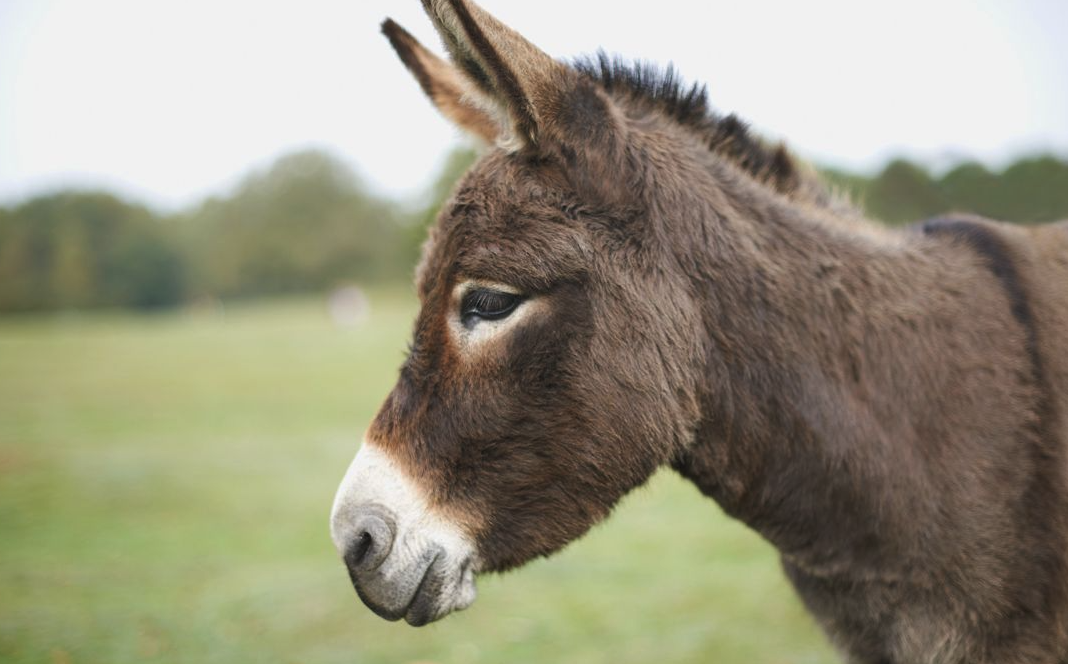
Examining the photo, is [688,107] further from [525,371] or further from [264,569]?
[264,569]

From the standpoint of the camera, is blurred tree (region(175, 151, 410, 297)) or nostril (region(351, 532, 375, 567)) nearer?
nostril (region(351, 532, 375, 567))

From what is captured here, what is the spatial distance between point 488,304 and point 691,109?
116cm

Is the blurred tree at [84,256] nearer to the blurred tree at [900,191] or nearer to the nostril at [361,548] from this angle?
the blurred tree at [900,191]

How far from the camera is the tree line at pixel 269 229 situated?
4.96m

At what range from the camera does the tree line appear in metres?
4.96

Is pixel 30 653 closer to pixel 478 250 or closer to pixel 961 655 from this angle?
pixel 478 250

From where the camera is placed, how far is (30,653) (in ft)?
15.9

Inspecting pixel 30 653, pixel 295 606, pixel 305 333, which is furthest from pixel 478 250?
pixel 305 333

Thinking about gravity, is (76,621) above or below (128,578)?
above

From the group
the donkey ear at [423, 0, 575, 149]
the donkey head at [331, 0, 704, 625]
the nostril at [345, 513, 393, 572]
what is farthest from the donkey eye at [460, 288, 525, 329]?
the nostril at [345, 513, 393, 572]

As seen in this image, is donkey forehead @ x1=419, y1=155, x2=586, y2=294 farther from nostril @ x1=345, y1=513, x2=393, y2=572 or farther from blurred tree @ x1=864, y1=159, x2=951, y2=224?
blurred tree @ x1=864, y1=159, x2=951, y2=224

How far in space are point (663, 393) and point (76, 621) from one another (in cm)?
539

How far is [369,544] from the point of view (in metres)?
2.36

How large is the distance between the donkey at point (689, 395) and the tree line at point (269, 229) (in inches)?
30.6
